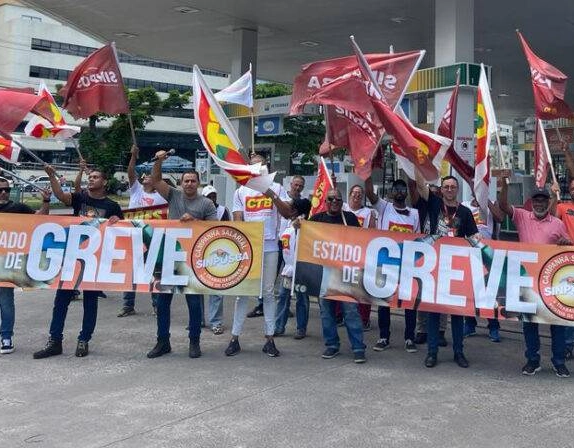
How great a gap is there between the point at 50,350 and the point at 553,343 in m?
5.21

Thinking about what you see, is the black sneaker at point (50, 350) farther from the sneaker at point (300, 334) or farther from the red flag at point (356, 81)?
the red flag at point (356, 81)

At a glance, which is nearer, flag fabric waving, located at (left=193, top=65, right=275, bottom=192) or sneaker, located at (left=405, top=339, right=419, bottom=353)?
flag fabric waving, located at (left=193, top=65, right=275, bottom=192)

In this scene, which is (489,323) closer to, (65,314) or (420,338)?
(420,338)

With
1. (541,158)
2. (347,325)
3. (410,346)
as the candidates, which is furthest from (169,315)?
(541,158)

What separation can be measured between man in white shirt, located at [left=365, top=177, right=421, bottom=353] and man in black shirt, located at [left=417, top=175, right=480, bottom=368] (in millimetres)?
275

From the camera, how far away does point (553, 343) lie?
5.85m

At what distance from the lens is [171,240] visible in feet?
21.8

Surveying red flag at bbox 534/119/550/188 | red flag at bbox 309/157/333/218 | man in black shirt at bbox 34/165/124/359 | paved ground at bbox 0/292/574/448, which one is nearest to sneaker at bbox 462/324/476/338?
paved ground at bbox 0/292/574/448

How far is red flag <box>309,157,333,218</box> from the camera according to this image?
713 cm

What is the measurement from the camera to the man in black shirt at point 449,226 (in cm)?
609

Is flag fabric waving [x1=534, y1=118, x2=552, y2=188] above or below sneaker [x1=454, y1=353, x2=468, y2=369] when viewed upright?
above

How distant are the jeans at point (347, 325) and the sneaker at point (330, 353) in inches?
1.3

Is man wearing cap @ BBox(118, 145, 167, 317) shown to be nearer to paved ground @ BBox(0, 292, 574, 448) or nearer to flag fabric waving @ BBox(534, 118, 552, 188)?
paved ground @ BBox(0, 292, 574, 448)

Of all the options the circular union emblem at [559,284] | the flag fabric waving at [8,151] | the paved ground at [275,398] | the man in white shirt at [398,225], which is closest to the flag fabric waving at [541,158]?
the circular union emblem at [559,284]
